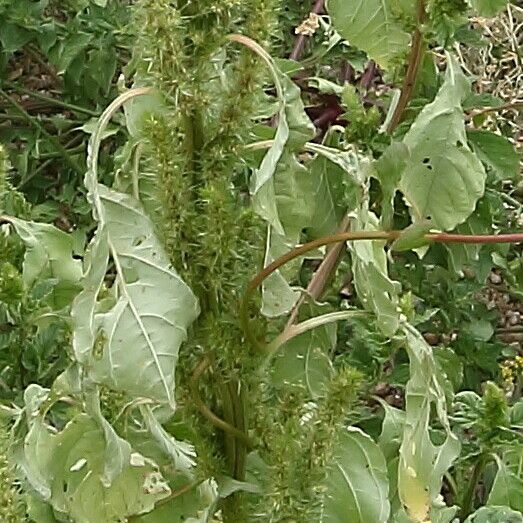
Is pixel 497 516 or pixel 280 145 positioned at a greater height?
pixel 280 145

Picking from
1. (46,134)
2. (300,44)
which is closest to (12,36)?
(46,134)

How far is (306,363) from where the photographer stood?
87 centimetres

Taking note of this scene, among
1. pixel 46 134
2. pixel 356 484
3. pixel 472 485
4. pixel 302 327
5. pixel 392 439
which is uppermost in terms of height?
→ pixel 302 327

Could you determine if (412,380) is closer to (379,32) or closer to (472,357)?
(379,32)

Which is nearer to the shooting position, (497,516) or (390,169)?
(390,169)

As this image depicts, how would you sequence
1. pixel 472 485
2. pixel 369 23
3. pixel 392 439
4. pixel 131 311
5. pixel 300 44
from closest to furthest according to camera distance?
pixel 131 311, pixel 369 23, pixel 392 439, pixel 472 485, pixel 300 44

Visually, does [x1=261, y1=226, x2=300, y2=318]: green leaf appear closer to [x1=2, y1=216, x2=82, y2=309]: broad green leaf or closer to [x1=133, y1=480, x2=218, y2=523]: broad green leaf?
[x1=133, y1=480, x2=218, y2=523]: broad green leaf

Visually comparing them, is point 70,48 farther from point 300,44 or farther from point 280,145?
point 280,145

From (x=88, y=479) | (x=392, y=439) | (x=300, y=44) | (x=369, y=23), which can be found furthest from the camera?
(x=300, y=44)

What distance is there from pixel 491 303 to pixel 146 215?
4.50 feet

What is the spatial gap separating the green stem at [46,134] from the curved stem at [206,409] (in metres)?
1.13

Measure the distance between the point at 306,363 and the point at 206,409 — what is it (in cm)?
14

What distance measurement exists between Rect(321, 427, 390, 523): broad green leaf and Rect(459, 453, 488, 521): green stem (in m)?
0.29

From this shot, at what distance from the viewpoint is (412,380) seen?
2.58 ft
